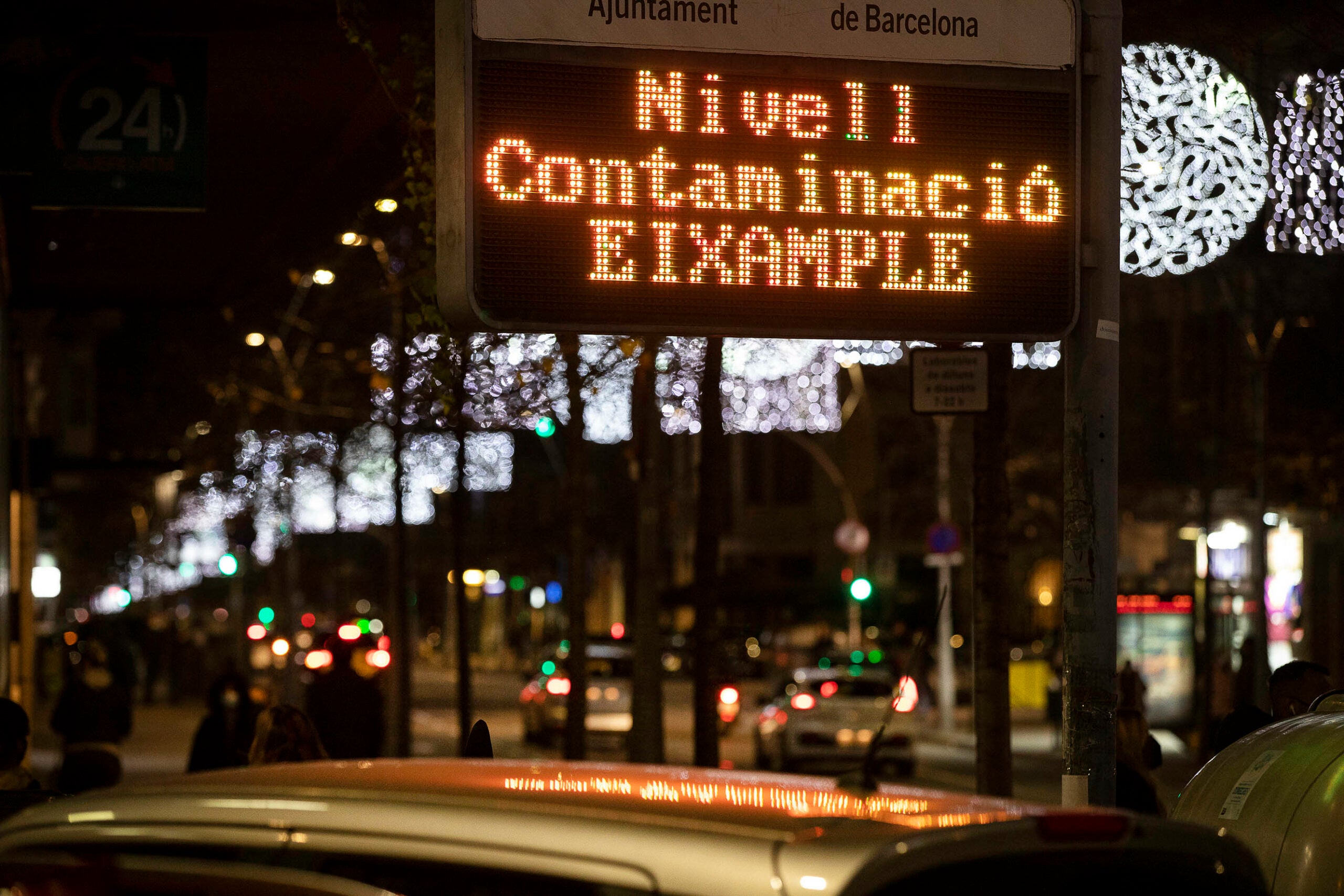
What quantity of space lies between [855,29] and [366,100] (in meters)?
4.69

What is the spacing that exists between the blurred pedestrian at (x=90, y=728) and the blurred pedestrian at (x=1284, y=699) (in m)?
7.25

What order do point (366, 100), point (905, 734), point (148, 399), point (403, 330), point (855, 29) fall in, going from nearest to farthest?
1. point (855, 29)
2. point (366, 100)
3. point (403, 330)
4. point (905, 734)
5. point (148, 399)

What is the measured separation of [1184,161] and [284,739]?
5421mm

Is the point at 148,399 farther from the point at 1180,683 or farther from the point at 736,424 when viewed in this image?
the point at 1180,683

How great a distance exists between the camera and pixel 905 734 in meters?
26.0

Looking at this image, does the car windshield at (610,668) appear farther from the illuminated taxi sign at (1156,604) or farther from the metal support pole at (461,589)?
the illuminated taxi sign at (1156,604)

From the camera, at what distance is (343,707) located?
1653 centimetres

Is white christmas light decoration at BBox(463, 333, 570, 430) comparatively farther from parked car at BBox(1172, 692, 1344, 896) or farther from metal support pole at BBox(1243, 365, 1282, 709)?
parked car at BBox(1172, 692, 1344, 896)

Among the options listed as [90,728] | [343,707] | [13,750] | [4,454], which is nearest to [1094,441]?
[13,750]

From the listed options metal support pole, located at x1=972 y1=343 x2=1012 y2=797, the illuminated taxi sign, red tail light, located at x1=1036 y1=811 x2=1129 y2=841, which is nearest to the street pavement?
the illuminated taxi sign

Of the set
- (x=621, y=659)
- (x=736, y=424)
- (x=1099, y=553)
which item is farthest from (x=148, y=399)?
(x=1099, y=553)

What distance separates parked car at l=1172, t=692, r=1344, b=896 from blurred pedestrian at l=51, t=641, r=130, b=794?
7861 mm

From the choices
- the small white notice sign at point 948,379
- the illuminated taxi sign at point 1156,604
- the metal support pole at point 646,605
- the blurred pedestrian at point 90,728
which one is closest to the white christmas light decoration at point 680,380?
the metal support pole at point 646,605

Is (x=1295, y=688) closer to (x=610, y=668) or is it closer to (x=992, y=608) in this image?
(x=992, y=608)
